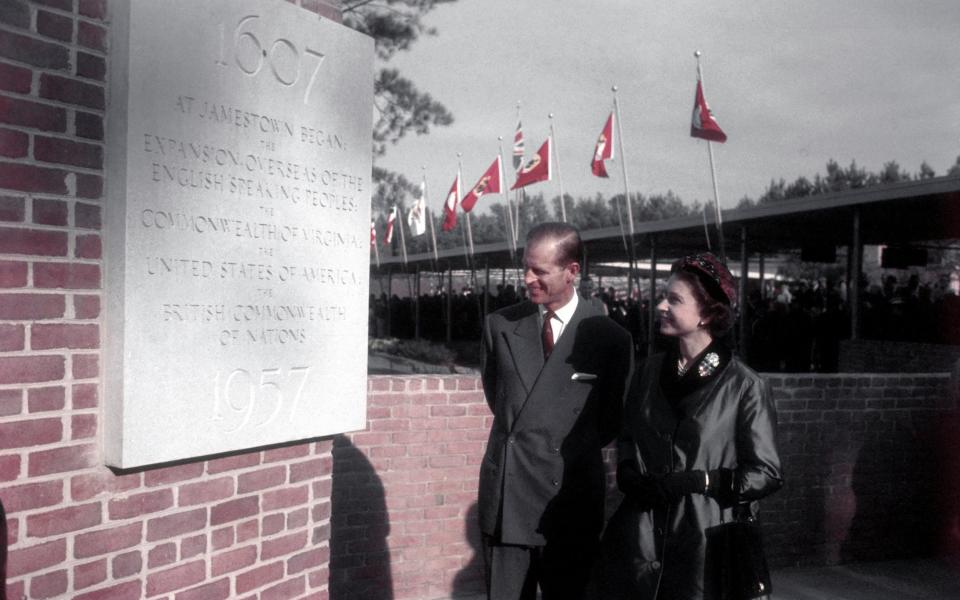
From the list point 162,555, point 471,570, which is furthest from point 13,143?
point 471,570

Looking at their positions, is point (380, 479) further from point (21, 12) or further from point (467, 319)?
point (467, 319)

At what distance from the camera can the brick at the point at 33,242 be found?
234cm

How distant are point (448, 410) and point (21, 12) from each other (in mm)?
3341

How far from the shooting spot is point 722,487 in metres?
2.89

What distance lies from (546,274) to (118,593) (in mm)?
1724

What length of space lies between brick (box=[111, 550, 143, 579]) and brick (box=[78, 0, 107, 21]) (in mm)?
1496

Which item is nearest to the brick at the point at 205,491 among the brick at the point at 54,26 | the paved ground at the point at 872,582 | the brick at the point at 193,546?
the brick at the point at 193,546

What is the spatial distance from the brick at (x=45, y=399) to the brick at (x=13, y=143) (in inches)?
23.6

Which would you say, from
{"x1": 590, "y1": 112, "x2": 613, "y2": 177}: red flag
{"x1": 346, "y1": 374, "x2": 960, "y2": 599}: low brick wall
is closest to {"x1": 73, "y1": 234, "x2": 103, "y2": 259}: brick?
{"x1": 346, "y1": 374, "x2": 960, "y2": 599}: low brick wall

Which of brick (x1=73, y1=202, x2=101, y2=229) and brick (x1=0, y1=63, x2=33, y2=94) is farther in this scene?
A: brick (x1=73, y1=202, x2=101, y2=229)

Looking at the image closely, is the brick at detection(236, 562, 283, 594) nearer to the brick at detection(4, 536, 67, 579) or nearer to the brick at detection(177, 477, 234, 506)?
the brick at detection(177, 477, 234, 506)

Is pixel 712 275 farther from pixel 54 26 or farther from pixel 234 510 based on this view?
pixel 54 26

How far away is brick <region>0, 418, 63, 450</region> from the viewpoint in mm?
2342

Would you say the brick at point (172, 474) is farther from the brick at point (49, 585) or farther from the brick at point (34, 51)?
the brick at point (34, 51)
